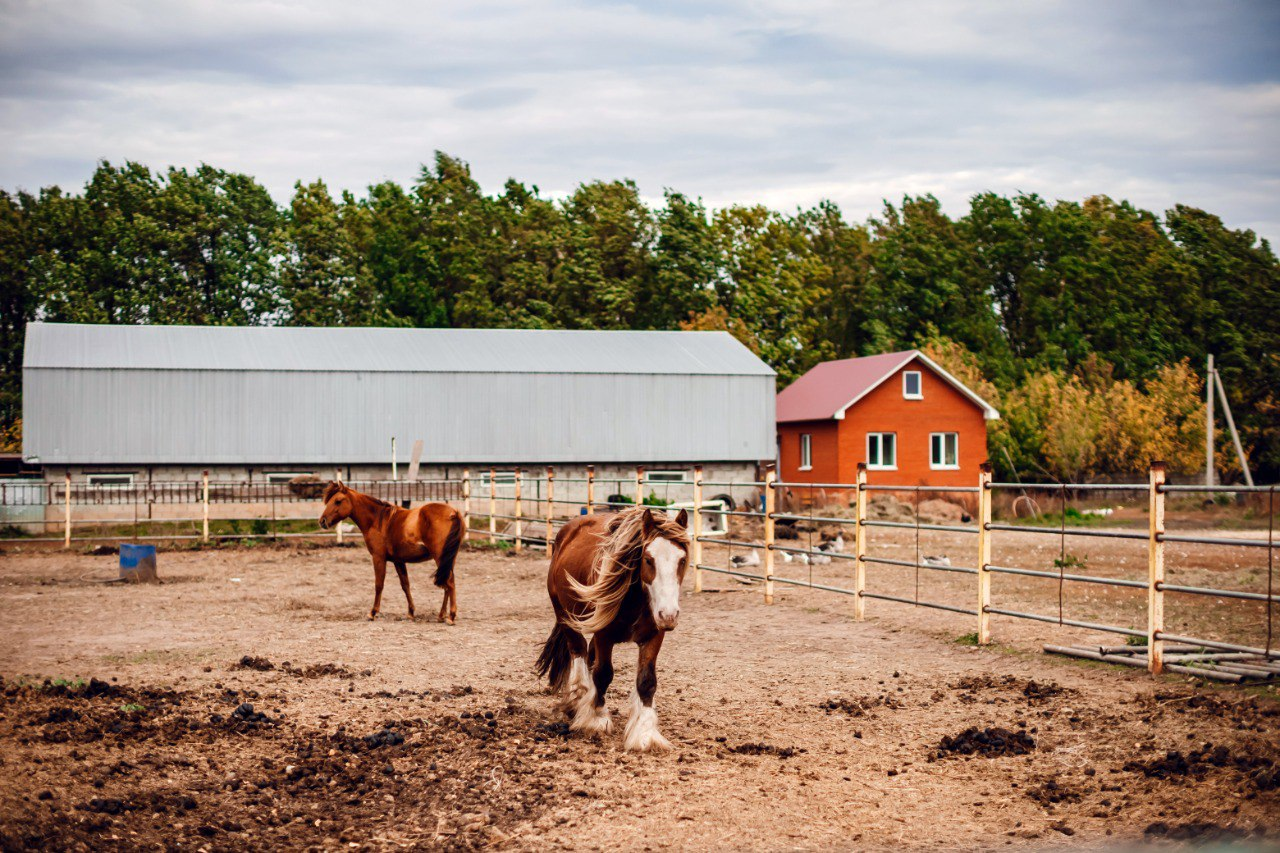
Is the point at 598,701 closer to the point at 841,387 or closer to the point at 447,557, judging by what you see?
the point at 447,557

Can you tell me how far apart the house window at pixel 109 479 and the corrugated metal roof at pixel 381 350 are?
3009mm

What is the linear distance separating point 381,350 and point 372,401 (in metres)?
2.52

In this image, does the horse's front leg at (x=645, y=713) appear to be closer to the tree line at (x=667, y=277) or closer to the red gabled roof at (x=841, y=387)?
the red gabled roof at (x=841, y=387)

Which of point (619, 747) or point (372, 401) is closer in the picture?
point (619, 747)

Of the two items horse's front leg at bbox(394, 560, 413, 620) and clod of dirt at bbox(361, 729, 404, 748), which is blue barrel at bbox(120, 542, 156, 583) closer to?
horse's front leg at bbox(394, 560, 413, 620)

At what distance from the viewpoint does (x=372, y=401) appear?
34.3m

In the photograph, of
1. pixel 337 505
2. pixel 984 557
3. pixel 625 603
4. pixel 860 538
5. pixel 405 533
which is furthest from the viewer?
pixel 337 505

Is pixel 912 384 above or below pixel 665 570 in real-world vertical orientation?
above

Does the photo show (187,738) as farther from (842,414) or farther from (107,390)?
(842,414)

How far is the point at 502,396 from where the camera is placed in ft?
117

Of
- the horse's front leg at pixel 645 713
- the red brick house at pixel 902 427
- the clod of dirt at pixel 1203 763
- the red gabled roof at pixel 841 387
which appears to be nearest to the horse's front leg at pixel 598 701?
the horse's front leg at pixel 645 713

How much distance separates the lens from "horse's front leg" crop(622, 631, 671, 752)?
6562 millimetres

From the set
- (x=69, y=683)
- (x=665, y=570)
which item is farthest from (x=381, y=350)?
(x=665, y=570)

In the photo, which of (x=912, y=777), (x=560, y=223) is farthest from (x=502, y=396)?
(x=912, y=777)
